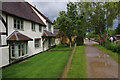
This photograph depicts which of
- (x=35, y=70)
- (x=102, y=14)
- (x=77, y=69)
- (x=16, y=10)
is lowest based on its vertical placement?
(x=35, y=70)

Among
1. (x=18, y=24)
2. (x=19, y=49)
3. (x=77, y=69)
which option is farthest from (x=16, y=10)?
(x=77, y=69)

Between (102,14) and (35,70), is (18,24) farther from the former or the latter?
(102,14)

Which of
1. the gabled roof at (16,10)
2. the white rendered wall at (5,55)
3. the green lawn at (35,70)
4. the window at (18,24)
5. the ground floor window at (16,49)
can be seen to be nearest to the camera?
the green lawn at (35,70)

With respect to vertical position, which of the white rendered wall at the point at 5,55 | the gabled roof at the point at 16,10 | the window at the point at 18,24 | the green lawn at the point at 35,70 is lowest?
the green lawn at the point at 35,70

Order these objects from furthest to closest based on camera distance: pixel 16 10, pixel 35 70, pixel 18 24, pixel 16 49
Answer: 1. pixel 16 10
2. pixel 18 24
3. pixel 16 49
4. pixel 35 70

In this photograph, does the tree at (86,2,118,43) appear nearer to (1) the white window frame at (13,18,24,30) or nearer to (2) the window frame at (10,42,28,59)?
(1) the white window frame at (13,18,24,30)

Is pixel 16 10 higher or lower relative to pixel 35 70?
higher

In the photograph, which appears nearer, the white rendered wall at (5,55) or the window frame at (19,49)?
the white rendered wall at (5,55)

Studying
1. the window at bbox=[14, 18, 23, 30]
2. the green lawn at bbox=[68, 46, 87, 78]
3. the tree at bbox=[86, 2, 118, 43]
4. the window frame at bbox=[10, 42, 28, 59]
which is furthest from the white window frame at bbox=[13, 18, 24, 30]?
the tree at bbox=[86, 2, 118, 43]

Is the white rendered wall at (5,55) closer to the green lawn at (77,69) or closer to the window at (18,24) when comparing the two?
the window at (18,24)

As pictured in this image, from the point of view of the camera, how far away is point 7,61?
840 cm

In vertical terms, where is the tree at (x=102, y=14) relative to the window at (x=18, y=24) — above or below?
above

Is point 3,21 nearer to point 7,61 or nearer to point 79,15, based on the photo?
point 7,61

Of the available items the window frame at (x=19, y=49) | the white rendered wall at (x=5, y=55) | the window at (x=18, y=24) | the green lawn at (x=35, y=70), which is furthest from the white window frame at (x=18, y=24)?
the green lawn at (x=35, y=70)
